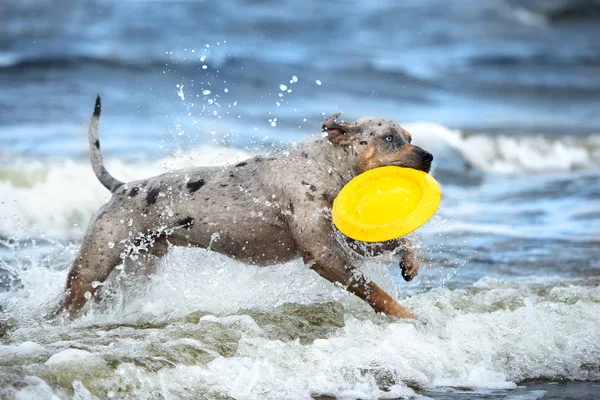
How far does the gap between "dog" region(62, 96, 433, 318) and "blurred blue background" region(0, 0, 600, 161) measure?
8.02 m

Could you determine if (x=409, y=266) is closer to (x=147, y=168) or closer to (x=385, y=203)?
(x=385, y=203)

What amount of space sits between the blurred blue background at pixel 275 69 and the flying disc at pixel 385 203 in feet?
28.3

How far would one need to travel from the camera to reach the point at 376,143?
6312 millimetres

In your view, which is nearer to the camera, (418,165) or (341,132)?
(418,165)

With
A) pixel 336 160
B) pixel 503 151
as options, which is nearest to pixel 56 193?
pixel 336 160

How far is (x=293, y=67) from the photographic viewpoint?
852 inches

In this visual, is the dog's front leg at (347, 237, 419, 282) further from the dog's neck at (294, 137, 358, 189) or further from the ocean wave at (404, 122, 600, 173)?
the ocean wave at (404, 122, 600, 173)

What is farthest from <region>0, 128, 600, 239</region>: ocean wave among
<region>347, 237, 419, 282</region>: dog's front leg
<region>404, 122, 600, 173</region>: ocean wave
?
<region>347, 237, 419, 282</region>: dog's front leg

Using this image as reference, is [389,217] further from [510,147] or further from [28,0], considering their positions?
[28,0]

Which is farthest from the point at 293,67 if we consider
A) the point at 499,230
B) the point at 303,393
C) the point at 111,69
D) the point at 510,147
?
the point at 303,393

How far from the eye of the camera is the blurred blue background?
16828 mm

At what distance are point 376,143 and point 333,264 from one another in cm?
81

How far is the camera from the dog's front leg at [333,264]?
613 cm

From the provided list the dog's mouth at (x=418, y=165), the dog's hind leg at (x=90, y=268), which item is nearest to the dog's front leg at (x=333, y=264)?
the dog's mouth at (x=418, y=165)
